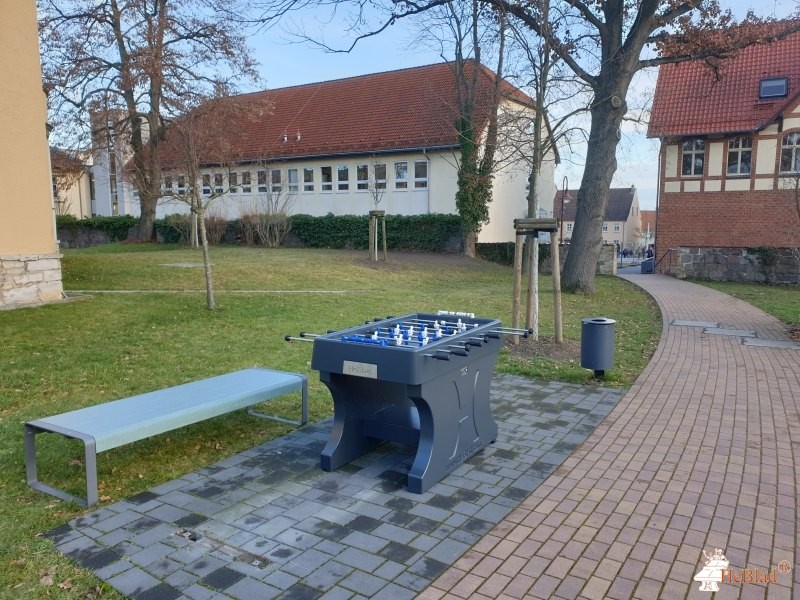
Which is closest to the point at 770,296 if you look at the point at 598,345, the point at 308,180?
the point at 598,345

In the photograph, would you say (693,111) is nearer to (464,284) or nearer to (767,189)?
(767,189)

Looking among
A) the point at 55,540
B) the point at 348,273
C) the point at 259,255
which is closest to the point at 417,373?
the point at 55,540

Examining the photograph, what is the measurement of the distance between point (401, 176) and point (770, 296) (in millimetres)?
15883

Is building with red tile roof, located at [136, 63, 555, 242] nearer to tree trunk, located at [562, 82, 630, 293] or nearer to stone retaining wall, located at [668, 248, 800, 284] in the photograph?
stone retaining wall, located at [668, 248, 800, 284]

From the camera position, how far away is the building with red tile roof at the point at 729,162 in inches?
890

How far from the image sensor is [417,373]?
391 cm

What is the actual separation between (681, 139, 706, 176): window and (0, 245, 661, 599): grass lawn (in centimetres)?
856

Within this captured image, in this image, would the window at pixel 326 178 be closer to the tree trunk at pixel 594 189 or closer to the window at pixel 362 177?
the window at pixel 362 177

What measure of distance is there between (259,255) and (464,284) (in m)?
7.52

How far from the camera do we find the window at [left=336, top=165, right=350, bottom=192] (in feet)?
96.0

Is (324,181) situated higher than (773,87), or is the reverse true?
(773,87)

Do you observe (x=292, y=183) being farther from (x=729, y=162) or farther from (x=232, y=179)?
(x=729, y=162)

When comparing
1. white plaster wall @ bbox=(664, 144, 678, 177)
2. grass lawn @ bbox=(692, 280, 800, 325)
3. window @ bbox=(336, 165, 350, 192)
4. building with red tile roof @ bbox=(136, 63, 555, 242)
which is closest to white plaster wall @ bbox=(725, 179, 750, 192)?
white plaster wall @ bbox=(664, 144, 678, 177)

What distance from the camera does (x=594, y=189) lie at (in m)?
15.3
